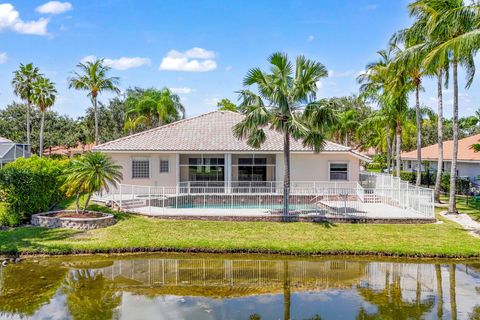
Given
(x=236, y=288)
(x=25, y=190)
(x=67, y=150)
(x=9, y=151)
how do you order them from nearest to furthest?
(x=236, y=288), (x=25, y=190), (x=9, y=151), (x=67, y=150)

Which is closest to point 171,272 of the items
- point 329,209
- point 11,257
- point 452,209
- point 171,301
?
point 171,301

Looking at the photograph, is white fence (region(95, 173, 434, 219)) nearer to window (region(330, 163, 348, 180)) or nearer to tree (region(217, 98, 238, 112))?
window (region(330, 163, 348, 180))

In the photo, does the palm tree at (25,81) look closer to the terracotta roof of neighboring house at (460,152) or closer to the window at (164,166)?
the window at (164,166)

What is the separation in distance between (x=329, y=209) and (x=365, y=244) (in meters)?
4.61

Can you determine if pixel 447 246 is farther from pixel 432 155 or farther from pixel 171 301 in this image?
pixel 432 155

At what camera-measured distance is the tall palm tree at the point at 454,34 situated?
15805 millimetres

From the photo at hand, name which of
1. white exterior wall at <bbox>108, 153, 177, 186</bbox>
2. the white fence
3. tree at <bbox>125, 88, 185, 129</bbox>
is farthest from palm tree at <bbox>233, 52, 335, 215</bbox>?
tree at <bbox>125, 88, 185, 129</bbox>

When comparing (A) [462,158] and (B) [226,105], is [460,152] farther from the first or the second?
(B) [226,105]

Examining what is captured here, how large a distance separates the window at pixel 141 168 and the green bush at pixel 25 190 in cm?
581

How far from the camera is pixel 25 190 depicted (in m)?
18.1

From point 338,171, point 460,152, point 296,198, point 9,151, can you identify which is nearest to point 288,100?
point 296,198

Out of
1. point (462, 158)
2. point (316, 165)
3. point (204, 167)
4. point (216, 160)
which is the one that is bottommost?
point (204, 167)

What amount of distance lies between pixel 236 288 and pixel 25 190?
1188 cm

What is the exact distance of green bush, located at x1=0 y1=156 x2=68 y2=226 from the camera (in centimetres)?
1770
